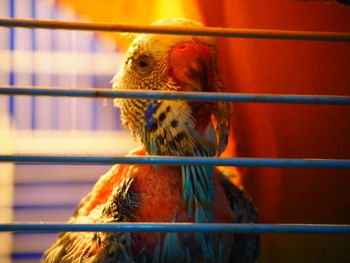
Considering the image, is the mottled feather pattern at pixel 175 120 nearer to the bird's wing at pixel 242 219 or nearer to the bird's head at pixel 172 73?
the bird's head at pixel 172 73

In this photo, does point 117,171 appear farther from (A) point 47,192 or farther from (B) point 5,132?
(A) point 47,192

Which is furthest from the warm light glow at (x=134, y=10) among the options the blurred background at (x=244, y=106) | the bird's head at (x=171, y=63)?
the bird's head at (x=171, y=63)

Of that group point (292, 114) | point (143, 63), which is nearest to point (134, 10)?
point (143, 63)

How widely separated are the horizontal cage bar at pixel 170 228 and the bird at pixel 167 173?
0.65 ft

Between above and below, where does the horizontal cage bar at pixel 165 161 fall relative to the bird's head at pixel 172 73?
below

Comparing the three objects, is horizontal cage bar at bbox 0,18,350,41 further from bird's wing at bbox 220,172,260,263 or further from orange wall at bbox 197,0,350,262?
bird's wing at bbox 220,172,260,263

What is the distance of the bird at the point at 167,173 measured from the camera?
723 millimetres

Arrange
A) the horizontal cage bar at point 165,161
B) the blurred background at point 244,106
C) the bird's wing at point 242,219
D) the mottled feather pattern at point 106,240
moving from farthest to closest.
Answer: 1. the bird's wing at point 242,219
2. the blurred background at point 244,106
3. the mottled feather pattern at point 106,240
4. the horizontal cage bar at point 165,161

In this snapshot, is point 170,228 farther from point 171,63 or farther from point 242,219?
point 242,219

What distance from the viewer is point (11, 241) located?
64.8 inches

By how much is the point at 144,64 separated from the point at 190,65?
4.6 inches

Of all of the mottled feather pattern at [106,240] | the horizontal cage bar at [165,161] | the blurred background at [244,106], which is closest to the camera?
the horizontal cage bar at [165,161]

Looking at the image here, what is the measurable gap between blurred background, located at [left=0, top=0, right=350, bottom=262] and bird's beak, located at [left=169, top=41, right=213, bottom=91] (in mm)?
150

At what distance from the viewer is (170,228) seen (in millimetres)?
513
